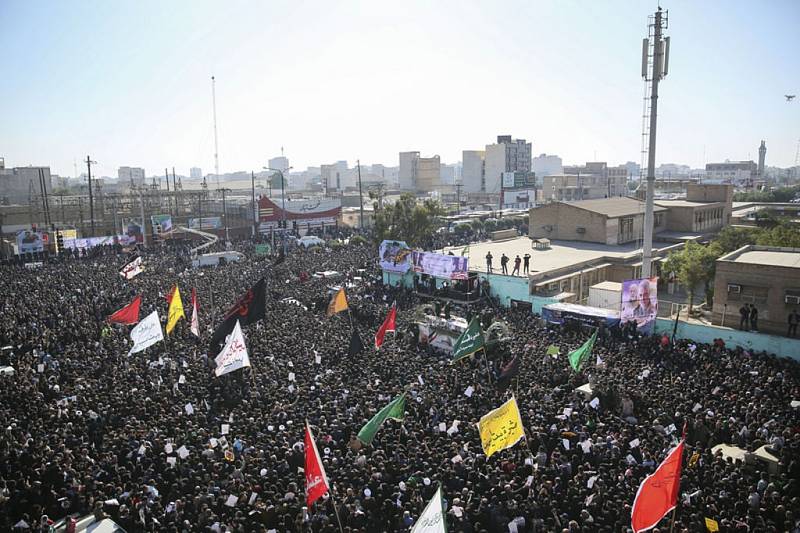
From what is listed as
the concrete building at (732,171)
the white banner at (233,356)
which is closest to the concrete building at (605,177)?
the concrete building at (732,171)

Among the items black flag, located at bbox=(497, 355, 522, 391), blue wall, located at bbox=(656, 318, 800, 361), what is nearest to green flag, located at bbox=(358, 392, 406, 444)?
black flag, located at bbox=(497, 355, 522, 391)

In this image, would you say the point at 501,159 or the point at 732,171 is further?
the point at 732,171

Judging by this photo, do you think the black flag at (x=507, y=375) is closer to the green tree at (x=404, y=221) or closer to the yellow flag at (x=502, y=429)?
the yellow flag at (x=502, y=429)

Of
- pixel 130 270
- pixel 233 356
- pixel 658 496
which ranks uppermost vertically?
pixel 130 270

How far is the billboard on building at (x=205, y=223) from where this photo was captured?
55344mm

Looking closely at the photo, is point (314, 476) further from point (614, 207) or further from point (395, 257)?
point (614, 207)

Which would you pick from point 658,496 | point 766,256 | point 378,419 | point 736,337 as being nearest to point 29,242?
point 378,419

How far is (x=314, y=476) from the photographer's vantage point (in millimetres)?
9164

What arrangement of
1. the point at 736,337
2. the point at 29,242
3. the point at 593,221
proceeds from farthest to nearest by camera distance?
the point at 29,242
the point at 593,221
the point at 736,337

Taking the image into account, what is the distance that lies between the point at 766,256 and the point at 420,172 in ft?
344

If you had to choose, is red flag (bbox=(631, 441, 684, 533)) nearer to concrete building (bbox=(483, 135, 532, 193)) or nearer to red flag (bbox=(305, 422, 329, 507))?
red flag (bbox=(305, 422, 329, 507))

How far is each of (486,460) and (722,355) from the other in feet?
34.7

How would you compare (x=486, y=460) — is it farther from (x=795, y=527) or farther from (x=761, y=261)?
(x=761, y=261)

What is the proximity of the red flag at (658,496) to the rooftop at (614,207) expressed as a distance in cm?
3122
